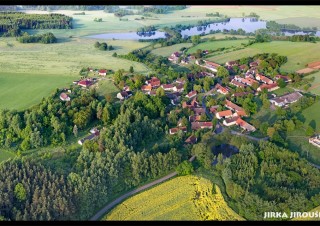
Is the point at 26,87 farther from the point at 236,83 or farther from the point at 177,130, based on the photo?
the point at 236,83

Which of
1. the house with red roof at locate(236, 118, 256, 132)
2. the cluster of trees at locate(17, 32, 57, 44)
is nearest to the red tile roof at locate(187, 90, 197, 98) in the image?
the house with red roof at locate(236, 118, 256, 132)

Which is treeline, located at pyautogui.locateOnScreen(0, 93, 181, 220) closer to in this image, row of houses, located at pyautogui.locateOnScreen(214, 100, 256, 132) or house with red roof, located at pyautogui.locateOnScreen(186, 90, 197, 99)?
row of houses, located at pyautogui.locateOnScreen(214, 100, 256, 132)

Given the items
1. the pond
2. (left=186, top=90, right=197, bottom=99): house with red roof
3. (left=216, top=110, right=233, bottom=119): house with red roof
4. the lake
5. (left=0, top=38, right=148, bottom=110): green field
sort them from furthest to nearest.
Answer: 1. the lake
2. (left=186, top=90, right=197, bottom=99): house with red roof
3. (left=0, top=38, right=148, bottom=110): green field
4. (left=216, top=110, right=233, bottom=119): house with red roof
5. the pond

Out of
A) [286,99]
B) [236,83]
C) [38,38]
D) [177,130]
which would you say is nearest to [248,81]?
[236,83]

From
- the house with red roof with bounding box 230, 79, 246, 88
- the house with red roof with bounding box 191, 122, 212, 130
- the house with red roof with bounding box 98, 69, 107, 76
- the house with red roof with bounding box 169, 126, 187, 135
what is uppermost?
the house with red roof with bounding box 98, 69, 107, 76

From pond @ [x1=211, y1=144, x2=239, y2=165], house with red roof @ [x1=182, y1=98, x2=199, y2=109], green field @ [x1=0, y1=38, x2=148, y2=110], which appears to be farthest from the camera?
green field @ [x1=0, y1=38, x2=148, y2=110]

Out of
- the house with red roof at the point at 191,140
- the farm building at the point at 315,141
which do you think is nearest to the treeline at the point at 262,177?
the house with red roof at the point at 191,140

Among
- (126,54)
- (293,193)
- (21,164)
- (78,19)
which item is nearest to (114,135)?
(21,164)
